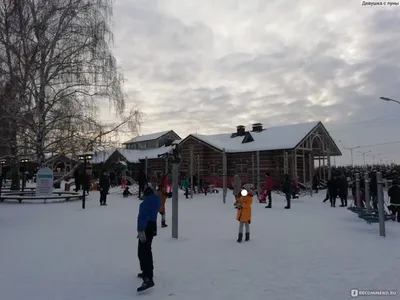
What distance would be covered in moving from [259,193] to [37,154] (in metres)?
12.7

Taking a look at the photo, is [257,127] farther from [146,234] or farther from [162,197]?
[146,234]

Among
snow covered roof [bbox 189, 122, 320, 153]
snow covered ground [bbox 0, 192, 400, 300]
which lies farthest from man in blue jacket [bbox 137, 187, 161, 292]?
snow covered roof [bbox 189, 122, 320, 153]

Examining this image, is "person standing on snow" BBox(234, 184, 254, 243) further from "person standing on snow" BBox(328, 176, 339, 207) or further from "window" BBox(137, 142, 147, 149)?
"window" BBox(137, 142, 147, 149)

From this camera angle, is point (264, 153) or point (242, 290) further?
point (264, 153)

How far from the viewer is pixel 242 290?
5324 mm

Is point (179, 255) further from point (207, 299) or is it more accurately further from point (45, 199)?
point (45, 199)

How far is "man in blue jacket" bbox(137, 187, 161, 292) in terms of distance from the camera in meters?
5.50

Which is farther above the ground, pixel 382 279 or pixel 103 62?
pixel 103 62

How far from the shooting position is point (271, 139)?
3288 centimetres

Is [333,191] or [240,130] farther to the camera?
[240,130]

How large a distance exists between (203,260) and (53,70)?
55.6 ft

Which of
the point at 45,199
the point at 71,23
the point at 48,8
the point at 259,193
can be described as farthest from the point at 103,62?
the point at 259,193

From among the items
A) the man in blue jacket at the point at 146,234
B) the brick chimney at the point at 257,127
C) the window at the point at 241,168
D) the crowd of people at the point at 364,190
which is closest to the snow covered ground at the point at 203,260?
the man in blue jacket at the point at 146,234

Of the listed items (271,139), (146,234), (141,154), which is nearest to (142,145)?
(141,154)
